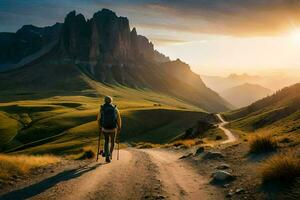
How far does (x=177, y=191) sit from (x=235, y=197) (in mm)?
2189

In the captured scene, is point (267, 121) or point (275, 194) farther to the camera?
point (267, 121)

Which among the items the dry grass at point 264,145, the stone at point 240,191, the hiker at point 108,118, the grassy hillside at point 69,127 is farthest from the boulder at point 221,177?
the grassy hillside at point 69,127

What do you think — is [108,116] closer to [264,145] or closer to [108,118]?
[108,118]

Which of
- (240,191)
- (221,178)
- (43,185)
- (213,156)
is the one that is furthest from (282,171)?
(213,156)

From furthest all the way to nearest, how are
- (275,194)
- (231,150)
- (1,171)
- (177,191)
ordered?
(231,150) < (1,171) < (177,191) < (275,194)

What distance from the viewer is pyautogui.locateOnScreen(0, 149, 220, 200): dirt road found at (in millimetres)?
14555

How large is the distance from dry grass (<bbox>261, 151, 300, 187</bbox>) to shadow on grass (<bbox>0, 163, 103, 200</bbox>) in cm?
767

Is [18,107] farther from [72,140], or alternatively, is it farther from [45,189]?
[45,189]

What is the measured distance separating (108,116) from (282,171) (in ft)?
36.1

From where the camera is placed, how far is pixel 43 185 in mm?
16703

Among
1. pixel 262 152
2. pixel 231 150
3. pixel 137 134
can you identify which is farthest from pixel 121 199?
pixel 137 134

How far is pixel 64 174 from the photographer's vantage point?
1969 cm

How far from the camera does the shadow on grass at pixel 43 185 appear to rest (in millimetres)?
14777

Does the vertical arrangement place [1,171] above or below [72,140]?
above
